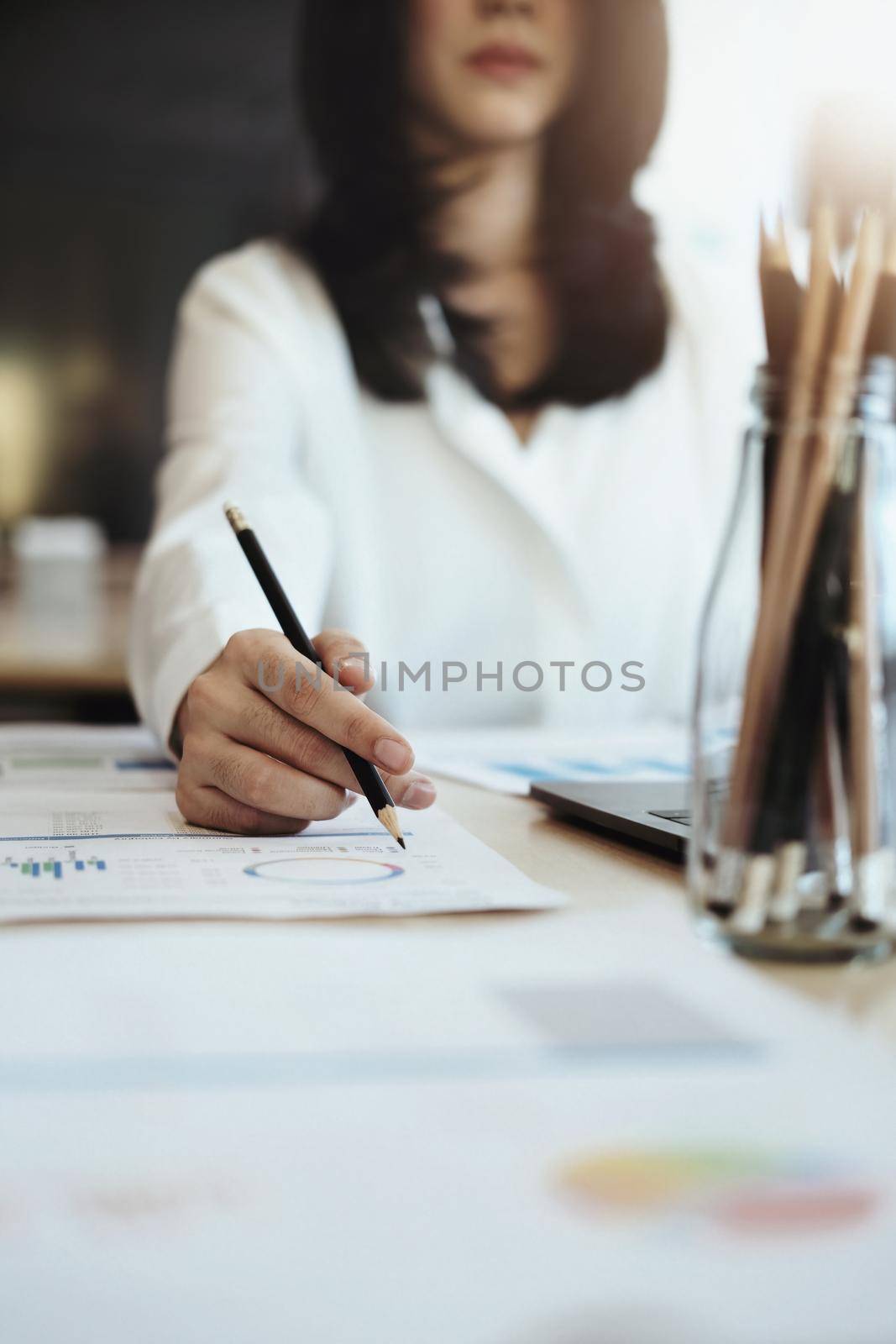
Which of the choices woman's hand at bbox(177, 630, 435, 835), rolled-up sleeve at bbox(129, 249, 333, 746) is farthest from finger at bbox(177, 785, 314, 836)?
rolled-up sleeve at bbox(129, 249, 333, 746)

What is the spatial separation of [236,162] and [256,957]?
333cm

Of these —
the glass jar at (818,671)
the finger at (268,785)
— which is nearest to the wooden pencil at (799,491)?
the glass jar at (818,671)

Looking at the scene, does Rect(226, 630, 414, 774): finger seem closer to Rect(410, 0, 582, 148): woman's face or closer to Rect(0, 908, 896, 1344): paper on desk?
Rect(0, 908, 896, 1344): paper on desk

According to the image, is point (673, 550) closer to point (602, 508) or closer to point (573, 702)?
point (602, 508)

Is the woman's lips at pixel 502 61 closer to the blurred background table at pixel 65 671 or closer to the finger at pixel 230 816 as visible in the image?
the blurred background table at pixel 65 671

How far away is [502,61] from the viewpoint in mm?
1219

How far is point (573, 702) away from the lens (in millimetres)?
1187

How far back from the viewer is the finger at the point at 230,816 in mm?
519

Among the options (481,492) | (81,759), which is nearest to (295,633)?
(81,759)

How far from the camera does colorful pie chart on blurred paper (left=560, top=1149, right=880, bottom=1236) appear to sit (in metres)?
0.23

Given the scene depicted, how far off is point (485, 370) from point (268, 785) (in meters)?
0.84

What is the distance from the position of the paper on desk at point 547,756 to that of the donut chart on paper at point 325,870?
0.17 m

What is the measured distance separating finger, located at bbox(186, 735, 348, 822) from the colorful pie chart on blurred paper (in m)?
0.28

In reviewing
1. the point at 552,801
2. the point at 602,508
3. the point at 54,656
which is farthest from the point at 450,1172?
the point at 54,656
